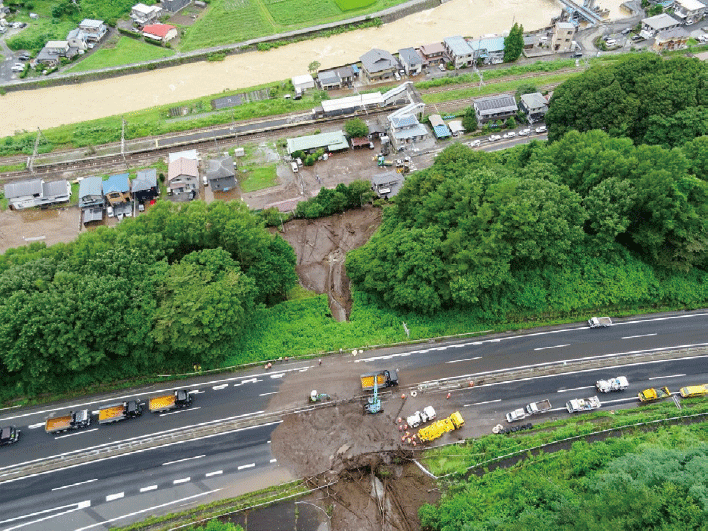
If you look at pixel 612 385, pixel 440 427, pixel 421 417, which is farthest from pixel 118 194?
pixel 612 385

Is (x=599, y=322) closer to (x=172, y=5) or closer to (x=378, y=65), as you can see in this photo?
(x=378, y=65)

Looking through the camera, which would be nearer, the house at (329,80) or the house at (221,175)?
the house at (221,175)

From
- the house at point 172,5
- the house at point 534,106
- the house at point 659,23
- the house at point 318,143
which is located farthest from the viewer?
the house at point 172,5

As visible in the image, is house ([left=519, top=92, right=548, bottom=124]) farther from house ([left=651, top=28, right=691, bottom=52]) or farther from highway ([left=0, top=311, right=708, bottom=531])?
highway ([left=0, top=311, right=708, bottom=531])

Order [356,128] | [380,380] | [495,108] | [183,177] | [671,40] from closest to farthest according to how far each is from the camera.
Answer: [380,380] → [183,177] → [356,128] → [495,108] → [671,40]

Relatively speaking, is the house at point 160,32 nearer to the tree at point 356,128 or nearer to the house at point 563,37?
the tree at point 356,128

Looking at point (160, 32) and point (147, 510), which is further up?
point (160, 32)

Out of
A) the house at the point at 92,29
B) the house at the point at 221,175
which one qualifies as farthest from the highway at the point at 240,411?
the house at the point at 92,29
